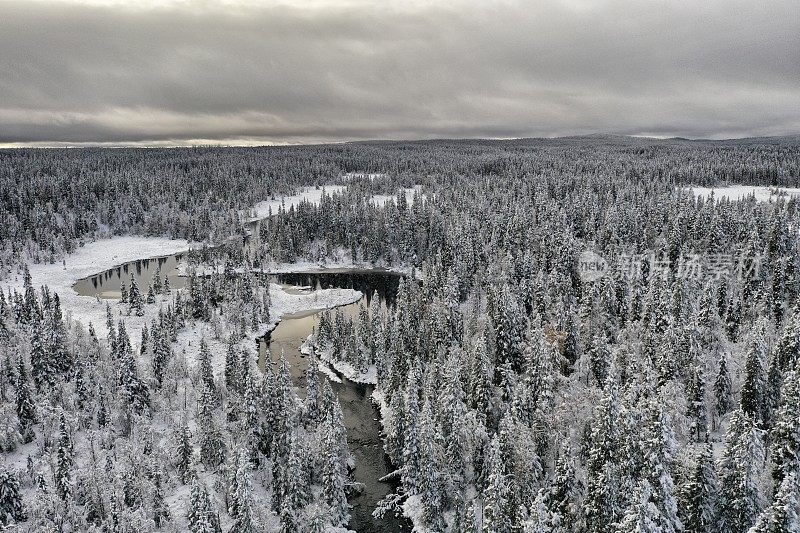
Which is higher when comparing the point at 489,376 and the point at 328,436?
the point at 489,376

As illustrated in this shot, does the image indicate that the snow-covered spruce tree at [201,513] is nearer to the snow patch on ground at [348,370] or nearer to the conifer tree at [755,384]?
the snow patch on ground at [348,370]

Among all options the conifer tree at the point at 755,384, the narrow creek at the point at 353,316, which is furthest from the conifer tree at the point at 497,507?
the conifer tree at the point at 755,384

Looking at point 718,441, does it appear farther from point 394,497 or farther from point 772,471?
point 394,497

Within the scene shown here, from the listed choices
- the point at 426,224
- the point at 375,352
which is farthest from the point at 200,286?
the point at 426,224

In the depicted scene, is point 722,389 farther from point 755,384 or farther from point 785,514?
point 785,514

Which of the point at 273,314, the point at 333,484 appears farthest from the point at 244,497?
the point at 273,314

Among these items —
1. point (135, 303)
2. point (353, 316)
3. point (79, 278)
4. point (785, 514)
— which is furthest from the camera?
point (79, 278)

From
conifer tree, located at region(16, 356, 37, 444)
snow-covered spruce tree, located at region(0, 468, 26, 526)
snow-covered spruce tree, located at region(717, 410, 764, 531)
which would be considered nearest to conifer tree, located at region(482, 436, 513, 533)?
snow-covered spruce tree, located at region(717, 410, 764, 531)

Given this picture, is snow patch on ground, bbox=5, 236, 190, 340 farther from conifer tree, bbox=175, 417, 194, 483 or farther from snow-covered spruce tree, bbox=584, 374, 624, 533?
snow-covered spruce tree, bbox=584, 374, 624, 533
